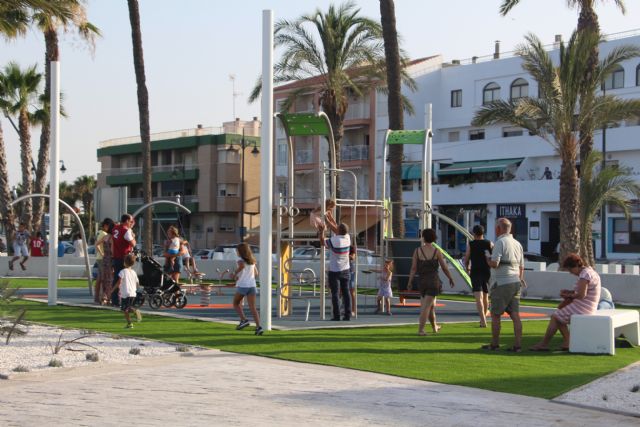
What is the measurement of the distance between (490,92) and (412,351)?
47.5m

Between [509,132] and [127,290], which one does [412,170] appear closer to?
[509,132]

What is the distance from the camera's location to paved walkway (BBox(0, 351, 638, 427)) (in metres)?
8.24

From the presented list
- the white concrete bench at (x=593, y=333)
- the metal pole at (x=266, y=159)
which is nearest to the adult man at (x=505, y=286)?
the white concrete bench at (x=593, y=333)

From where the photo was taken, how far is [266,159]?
47.5ft

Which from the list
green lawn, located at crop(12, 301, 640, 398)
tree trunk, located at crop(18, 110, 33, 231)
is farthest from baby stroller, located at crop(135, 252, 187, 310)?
tree trunk, located at crop(18, 110, 33, 231)

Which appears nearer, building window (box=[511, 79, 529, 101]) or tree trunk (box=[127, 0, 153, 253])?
tree trunk (box=[127, 0, 153, 253])

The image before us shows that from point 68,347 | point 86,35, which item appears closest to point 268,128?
point 68,347

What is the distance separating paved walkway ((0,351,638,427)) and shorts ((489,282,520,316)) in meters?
2.84

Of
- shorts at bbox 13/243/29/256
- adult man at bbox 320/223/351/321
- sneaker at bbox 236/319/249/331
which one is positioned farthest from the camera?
shorts at bbox 13/243/29/256

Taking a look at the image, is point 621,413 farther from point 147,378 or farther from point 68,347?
point 68,347

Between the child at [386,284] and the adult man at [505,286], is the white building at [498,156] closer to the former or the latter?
the child at [386,284]

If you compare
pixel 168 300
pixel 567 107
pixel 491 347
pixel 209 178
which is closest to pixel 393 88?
pixel 567 107

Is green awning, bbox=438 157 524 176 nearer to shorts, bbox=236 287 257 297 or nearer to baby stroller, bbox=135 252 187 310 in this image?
baby stroller, bbox=135 252 187 310

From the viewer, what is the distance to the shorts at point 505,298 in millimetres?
12945
